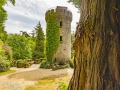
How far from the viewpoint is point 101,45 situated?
265cm

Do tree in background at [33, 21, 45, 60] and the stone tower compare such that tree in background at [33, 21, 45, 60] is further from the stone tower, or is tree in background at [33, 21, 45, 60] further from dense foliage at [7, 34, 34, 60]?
the stone tower

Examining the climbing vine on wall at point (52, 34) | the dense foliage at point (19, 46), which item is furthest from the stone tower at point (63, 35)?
the dense foliage at point (19, 46)

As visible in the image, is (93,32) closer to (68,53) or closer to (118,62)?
(118,62)

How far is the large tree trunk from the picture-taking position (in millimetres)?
2633

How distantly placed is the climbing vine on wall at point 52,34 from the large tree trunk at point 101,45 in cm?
1775

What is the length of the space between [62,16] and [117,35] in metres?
18.5

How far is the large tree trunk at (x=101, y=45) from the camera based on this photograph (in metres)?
2.63

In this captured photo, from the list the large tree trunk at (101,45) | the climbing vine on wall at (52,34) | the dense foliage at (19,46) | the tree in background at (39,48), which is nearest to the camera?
the large tree trunk at (101,45)

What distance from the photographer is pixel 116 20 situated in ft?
8.89

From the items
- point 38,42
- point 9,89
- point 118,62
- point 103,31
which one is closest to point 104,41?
point 103,31

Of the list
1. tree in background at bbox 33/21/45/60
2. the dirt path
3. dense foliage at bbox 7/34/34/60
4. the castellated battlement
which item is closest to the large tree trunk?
the dirt path

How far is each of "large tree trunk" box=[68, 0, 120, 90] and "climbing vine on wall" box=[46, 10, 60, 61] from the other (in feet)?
58.2

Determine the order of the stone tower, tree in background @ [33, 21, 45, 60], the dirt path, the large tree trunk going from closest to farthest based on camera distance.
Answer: the large tree trunk
the dirt path
the stone tower
tree in background @ [33, 21, 45, 60]

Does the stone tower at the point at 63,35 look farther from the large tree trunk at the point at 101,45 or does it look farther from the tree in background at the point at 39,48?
the large tree trunk at the point at 101,45
